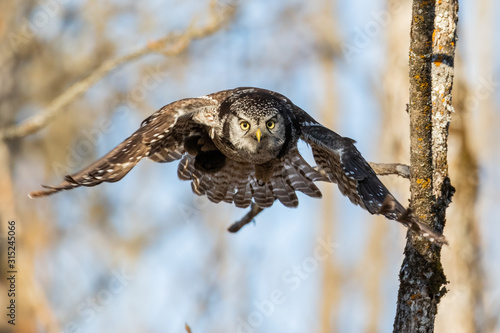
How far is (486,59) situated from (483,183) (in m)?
3.46

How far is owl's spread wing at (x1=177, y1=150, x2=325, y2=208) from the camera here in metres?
6.46

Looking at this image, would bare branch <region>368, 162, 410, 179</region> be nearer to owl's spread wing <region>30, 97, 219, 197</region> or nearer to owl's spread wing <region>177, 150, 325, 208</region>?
owl's spread wing <region>177, 150, 325, 208</region>

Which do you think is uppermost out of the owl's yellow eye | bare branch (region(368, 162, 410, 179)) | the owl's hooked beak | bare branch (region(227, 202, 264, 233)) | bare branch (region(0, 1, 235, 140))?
bare branch (region(0, 1, 235, 140))

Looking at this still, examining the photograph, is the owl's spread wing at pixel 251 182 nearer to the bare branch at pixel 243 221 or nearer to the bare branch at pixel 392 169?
the bare branch at pixel 243 221

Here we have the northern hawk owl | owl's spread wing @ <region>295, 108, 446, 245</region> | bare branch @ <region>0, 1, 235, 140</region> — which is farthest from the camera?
bare branch @ <region>0, 1, 235, 140</region>

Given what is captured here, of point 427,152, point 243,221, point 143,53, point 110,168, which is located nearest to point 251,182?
point 243,221

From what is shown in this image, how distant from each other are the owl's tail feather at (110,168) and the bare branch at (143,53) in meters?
2.60

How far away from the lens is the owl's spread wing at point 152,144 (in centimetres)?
433

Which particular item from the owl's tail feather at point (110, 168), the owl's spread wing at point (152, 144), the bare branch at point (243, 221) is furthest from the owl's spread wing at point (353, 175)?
the owl's tail feather at point (110, 168)

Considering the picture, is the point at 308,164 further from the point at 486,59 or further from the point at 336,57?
the point at 336,57

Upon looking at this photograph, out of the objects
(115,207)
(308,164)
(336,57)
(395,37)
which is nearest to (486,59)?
(395,37)

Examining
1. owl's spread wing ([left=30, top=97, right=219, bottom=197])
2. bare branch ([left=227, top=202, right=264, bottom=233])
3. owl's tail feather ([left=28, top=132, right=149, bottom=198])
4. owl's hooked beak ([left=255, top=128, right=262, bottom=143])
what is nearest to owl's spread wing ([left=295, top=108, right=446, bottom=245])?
owl's hooked beak ([left=255, top=128, right=262, bottom=143])

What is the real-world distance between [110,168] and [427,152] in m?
2.30

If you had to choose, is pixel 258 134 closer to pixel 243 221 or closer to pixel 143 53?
pixel 243 221
